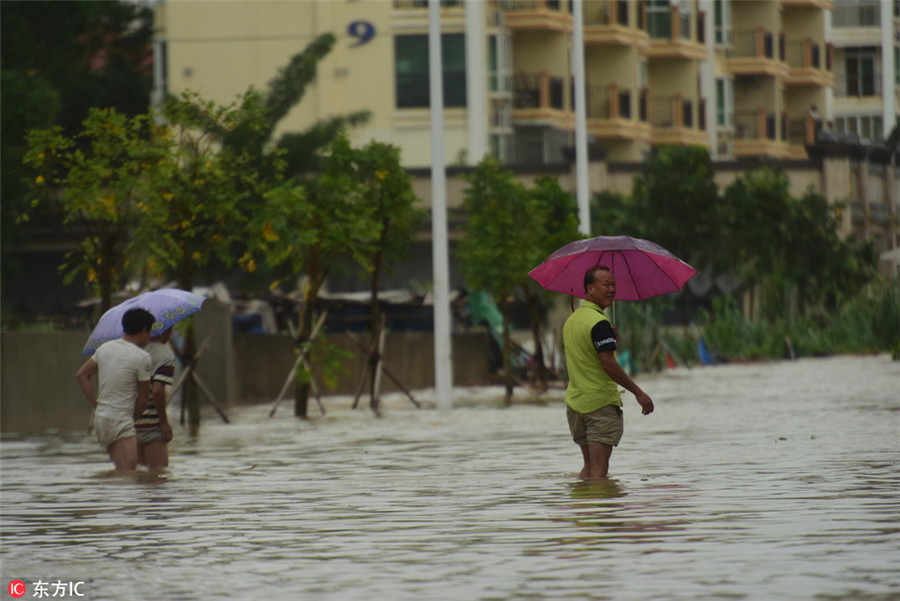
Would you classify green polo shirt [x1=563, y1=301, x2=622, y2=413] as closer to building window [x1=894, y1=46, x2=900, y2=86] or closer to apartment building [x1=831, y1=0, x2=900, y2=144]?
apartment building [x1=831, y1=0, x2=900, y2=144]

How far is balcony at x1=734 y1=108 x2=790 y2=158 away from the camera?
3078 inches

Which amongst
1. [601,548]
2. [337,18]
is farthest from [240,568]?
[337,18]

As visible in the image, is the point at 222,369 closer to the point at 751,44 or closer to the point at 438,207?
the point at 438,207

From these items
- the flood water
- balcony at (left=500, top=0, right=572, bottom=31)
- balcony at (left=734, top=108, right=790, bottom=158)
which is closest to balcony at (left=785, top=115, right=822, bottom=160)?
balcony at (left=734, top=108, right=790, bottom=158)

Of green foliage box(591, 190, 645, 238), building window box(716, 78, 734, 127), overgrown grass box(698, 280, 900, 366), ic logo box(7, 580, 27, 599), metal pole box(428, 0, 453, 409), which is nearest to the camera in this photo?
ic logo box(7, 580, 27, 599)

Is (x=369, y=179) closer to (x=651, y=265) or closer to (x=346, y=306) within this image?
(x=346, y=306)

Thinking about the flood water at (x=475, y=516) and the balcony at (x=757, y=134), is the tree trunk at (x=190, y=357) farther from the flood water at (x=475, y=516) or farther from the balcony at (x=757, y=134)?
the balcony at (x=757, y=134)

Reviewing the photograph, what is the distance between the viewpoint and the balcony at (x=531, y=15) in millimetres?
63438

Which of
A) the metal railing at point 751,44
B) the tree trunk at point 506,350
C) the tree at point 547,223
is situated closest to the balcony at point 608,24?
the metal railing at point 751,44

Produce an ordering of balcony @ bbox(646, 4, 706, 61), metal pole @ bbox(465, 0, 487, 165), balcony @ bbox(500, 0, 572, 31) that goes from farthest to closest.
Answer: balcony @ bbox(646, 4, 706, 61), balcony @ bbox(500, 0, 572, 31), metal pole @ bbox(465, 0, 487, 165)

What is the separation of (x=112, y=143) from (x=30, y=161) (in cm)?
→ 107

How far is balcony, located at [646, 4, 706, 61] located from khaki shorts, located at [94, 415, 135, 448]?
58945 millimetres

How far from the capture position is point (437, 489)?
13.6 meters

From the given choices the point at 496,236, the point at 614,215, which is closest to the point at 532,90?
the point at 614,215
